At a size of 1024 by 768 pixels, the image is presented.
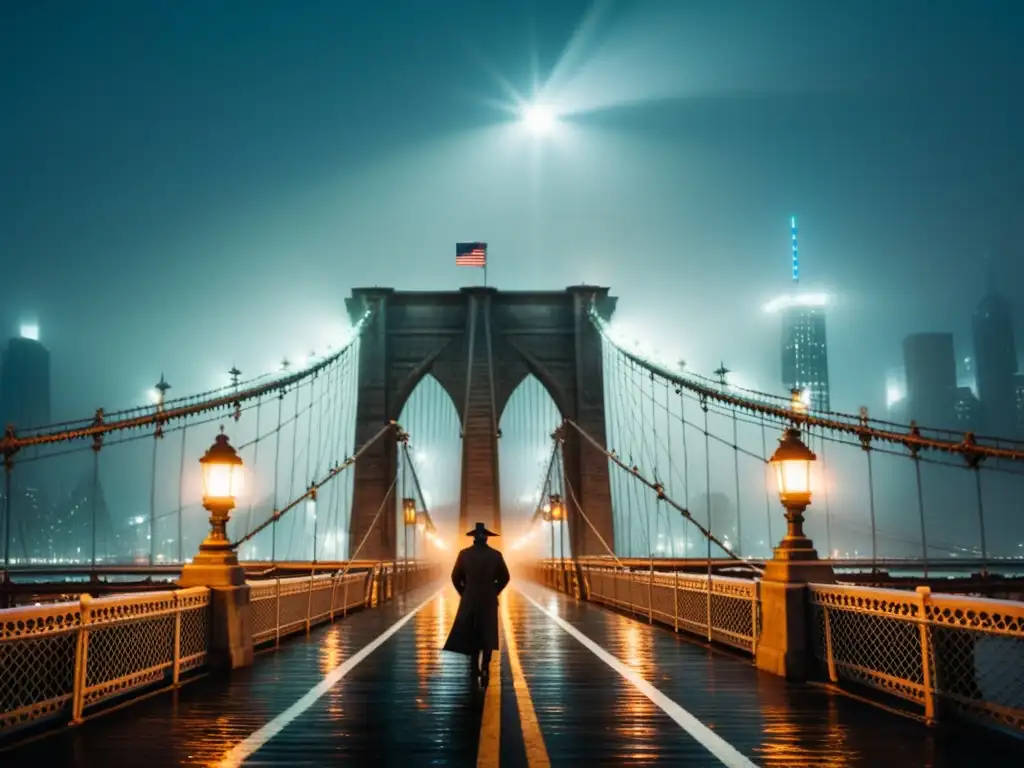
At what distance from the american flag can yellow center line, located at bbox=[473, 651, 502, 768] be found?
46546mm

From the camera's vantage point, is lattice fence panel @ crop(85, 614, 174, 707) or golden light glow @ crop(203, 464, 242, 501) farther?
golden light glow @ crop(203, 464, 242, 501)

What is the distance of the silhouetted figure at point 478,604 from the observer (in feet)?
30.7

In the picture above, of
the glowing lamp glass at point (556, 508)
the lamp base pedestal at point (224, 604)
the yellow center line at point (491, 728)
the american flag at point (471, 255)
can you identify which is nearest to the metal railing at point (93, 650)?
the lamp base pedestal at point (224, 604)

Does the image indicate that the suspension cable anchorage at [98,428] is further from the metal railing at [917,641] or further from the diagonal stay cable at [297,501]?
the metal railing at [917,641]

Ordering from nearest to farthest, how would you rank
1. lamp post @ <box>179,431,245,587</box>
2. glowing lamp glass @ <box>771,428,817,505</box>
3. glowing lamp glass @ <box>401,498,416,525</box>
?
glowing lamp glass @ <box>771,428,817,505</box> < lamp post @ <box>179,431,245,587</box> < glowing lamp glass @ <box>401,498,416,525</box>

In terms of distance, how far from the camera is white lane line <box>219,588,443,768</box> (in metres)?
6.09

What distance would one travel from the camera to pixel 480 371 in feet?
177

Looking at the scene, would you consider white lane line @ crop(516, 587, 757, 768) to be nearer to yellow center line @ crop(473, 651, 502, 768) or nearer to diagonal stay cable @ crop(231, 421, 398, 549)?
yellow center line @ crop(473, 651, 502, 768)

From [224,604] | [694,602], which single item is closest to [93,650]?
[224,604]

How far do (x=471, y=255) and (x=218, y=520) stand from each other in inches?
1781

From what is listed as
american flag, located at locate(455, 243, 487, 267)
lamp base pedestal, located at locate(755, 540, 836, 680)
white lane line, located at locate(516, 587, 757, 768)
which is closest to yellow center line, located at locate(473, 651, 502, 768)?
white lane line, located at locate(516, 587, 757, 768)

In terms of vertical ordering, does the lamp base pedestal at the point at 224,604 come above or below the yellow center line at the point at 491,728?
above

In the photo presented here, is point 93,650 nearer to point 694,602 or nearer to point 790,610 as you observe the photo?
point 790,610

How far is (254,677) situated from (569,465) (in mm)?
45020
